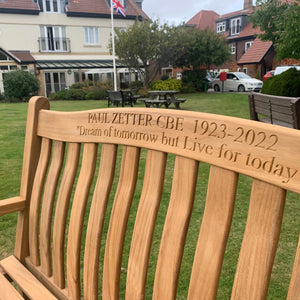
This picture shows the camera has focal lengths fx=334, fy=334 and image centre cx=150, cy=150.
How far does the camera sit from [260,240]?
795 millimetres

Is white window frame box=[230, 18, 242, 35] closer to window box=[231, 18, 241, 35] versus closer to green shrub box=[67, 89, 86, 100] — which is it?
window box=[231, 18, 241, 35]

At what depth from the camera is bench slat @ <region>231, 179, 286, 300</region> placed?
77 centimetres

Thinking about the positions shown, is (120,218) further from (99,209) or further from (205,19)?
(205,19)

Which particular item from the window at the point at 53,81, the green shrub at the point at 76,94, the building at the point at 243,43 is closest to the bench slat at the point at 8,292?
the green shrub at the point at 76,94

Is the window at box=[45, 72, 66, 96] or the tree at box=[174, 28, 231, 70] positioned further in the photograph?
the window at box=[45, 72, 66, 96]

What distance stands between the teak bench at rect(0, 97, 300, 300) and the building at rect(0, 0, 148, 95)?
91.5 feet

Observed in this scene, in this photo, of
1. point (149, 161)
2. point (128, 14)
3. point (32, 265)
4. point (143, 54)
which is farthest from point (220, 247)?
point (128, 14)

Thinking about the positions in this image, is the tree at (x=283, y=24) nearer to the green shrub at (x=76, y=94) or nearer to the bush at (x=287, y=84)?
the bush at (x=287, y=84)

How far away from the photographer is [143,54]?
24.3 m

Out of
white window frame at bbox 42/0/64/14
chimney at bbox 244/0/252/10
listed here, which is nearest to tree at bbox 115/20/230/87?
white window frame at bbox 42/0/64/14

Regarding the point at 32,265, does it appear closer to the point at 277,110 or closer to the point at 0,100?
the point at 277,110

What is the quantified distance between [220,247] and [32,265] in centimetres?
117

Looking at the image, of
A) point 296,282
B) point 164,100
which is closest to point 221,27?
point 164,100

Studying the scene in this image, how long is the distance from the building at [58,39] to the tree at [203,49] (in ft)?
21.6
